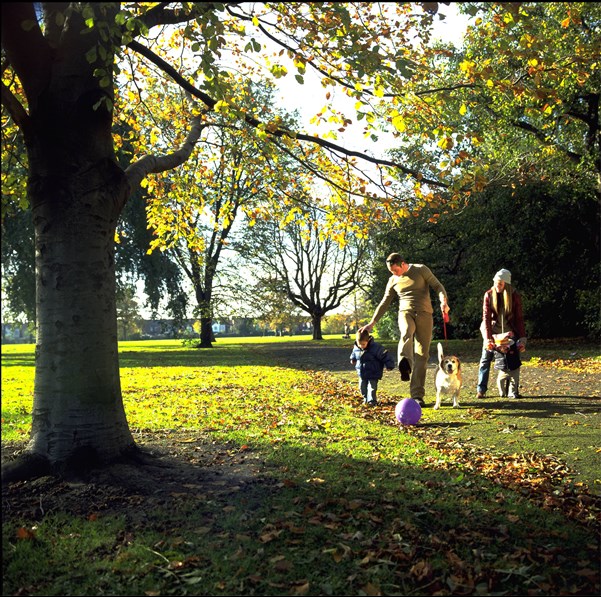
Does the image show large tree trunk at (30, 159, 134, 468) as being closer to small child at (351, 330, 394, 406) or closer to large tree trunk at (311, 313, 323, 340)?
small child at (351, 330, 394, 406)

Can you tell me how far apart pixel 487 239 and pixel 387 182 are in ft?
56.2

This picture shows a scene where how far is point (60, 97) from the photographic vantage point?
5418 millimetres

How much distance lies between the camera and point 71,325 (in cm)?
518

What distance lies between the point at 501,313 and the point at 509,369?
1013mm

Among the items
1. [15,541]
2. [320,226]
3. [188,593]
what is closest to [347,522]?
[188,593]

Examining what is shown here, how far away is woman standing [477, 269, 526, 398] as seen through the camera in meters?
10.2

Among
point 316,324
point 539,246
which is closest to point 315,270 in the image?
point 316,324

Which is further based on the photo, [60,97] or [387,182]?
[387,182]

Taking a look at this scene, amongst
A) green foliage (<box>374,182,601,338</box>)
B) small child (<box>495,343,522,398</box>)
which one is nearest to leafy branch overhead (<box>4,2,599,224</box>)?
small child (<box>495,343,522,398</box>)

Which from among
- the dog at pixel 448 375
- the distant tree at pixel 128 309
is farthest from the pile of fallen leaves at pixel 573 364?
the distant tree at pixel 128 309

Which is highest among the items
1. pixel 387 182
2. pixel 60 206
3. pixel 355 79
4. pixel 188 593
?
pixel 355 79

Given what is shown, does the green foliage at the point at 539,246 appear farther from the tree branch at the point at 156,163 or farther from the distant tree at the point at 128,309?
the distant tree at the point at 128,309

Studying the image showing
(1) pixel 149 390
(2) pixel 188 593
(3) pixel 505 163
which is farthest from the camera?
(3) pixel 505 163

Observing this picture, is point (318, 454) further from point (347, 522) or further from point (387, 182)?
point (387, 182)
